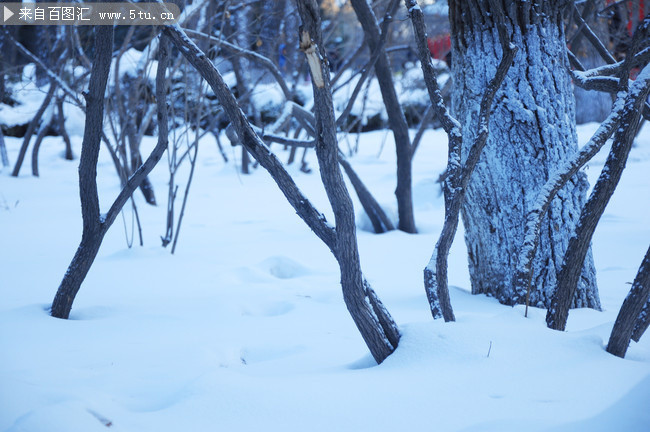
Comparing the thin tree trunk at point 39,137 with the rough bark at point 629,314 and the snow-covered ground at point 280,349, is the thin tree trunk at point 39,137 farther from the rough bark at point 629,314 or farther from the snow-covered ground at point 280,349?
the rough bark at point 629,314

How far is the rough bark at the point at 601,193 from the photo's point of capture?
1924 mm

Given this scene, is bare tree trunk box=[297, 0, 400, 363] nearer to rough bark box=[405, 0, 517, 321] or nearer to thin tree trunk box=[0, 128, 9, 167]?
rough bark box=[405, 0, 517, 321]

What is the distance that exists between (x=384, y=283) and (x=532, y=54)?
1.57m

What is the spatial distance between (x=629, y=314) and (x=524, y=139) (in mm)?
1202

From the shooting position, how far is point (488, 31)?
2.83m

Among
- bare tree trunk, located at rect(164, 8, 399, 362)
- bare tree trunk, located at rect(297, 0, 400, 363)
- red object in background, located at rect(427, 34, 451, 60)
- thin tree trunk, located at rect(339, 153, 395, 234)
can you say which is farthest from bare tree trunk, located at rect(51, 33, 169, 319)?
red object in background, located at rect(427, 34, 451, 60)

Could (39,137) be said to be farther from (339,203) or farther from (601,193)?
(601,193)

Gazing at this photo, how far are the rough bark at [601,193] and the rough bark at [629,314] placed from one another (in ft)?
0.73

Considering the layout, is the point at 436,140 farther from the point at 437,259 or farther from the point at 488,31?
the point at 437,259

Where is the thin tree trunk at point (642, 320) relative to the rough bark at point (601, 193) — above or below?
below

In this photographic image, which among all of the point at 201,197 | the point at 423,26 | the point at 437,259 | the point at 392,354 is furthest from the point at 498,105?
the point at 201,197

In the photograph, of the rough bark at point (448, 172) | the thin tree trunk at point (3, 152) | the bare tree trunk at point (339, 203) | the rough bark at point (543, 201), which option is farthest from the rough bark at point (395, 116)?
the thin tree trunk at point (3, 152)

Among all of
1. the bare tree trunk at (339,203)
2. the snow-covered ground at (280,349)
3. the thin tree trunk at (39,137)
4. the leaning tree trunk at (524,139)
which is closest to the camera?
the snow-covered ground at (280,349)

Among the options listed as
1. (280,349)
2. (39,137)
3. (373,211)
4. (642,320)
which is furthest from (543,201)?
(39,137)
